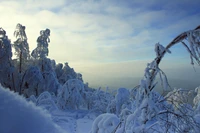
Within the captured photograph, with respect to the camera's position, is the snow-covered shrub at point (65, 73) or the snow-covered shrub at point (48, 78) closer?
the snow-covered shrub at point (48, 78)

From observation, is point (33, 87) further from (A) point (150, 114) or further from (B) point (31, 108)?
(B) point (31, 108)

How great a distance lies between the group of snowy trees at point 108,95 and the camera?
213cm

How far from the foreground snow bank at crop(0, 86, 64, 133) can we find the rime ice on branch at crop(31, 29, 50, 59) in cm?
1835

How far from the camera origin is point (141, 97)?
2.30m

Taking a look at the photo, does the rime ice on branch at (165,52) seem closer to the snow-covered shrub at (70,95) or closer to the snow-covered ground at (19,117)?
the snow-covered ground at (19,117)

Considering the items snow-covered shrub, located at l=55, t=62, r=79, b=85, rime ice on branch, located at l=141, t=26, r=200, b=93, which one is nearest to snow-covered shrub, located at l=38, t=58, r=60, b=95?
snow-covered shrub, located at l=55, t=62, r=79, b=85

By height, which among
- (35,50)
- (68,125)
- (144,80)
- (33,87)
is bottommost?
(68,125)

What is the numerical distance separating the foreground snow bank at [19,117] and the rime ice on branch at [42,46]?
1835cm

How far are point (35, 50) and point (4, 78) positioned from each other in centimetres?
418

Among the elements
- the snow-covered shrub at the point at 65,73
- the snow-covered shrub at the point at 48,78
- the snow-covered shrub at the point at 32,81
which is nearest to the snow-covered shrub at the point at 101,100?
the snow-covered shrub at the point at 48,78

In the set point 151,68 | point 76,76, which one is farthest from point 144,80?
point 76,76

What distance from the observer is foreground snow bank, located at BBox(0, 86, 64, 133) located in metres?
0.42

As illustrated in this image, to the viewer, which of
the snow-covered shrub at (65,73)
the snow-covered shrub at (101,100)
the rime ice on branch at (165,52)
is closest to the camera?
the rime ice on branch at (165,52)

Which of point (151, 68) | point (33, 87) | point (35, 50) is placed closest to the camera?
point (151, 68)
